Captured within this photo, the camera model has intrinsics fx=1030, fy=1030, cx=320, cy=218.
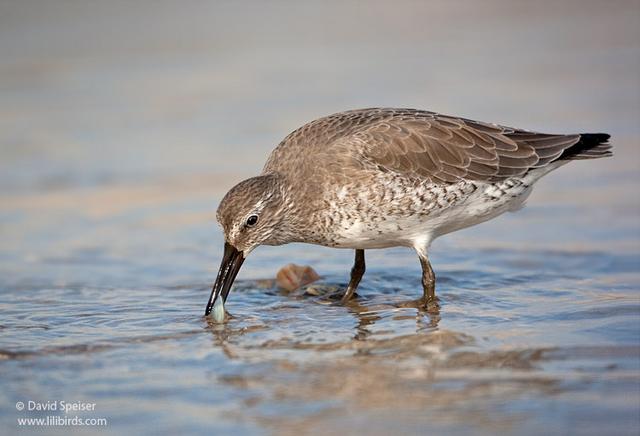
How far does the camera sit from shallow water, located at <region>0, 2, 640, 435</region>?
244 inches

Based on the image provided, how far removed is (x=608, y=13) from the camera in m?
18.2

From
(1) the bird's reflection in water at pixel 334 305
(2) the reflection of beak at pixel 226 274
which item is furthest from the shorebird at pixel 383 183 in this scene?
(1) the bird's reflection in water at pixel 334 305

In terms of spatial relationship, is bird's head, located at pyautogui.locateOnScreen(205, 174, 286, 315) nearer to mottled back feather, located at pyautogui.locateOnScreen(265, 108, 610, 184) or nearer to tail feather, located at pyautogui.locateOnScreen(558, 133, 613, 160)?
mottled back feather, located at pyautogui.locateOnScreen(265, 108, 610, 184)

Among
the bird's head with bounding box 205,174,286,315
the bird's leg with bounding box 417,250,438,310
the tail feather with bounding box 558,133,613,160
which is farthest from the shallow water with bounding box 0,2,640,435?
the tail feather with bounding box 558,133,613,160

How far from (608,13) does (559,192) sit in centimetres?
774

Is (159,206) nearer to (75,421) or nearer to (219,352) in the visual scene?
(219,352)

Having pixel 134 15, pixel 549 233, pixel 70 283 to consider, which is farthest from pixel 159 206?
pixel 134 15

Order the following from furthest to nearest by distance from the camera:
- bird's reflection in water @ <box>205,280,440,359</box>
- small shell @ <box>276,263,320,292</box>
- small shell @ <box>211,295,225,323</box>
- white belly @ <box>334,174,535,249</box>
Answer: small shell @ <box>276,263,320,292</box> → white belly @ <box>334,174,535,249</box> → small shell @ <box>211,295,225,323</box> → bird's reflection in water @ <box>205,280,440,359</box>

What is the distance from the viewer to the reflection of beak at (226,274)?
807cm

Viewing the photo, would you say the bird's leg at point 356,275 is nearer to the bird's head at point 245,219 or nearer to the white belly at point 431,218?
the white belly at point 431,218

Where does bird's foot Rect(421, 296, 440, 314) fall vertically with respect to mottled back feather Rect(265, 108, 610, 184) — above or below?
below

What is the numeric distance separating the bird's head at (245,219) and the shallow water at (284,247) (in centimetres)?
35

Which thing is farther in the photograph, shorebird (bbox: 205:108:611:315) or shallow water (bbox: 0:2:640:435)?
shorebird (bbox: 205:108:611:315)

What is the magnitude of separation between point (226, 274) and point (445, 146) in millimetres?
2228
